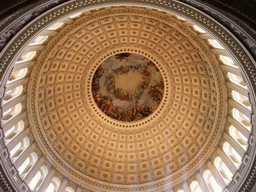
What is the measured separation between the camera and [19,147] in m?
15.2

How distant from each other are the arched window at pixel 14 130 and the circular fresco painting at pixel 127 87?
28.7ft

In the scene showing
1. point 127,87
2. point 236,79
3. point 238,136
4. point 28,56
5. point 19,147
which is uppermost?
point 28,56

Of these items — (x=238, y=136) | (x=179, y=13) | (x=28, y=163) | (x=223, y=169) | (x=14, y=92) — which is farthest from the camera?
(x=223, y=169)

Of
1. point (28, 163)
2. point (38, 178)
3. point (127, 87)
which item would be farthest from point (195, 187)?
point (28, 163)

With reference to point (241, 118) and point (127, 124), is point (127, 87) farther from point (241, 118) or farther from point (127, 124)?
point (241, 118)

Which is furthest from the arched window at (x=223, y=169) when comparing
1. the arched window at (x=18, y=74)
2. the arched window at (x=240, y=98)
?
the arched window at (x=18, y=74)

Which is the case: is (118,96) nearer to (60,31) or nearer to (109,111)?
(109,111)

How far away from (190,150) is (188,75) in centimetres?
726

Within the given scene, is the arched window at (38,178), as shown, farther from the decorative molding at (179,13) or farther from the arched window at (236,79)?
the arched window at (236,79)

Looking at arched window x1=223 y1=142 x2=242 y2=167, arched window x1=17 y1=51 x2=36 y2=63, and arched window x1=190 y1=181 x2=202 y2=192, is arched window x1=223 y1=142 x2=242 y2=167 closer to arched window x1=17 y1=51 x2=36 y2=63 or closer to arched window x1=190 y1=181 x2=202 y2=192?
arched window x1=190 y1=181 x2=202 y2=192

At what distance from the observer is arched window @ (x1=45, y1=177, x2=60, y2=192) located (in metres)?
16.5

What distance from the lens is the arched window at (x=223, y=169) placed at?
14.9 m

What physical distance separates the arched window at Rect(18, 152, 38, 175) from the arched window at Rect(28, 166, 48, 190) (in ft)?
3.09

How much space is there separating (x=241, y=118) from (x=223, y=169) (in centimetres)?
420
